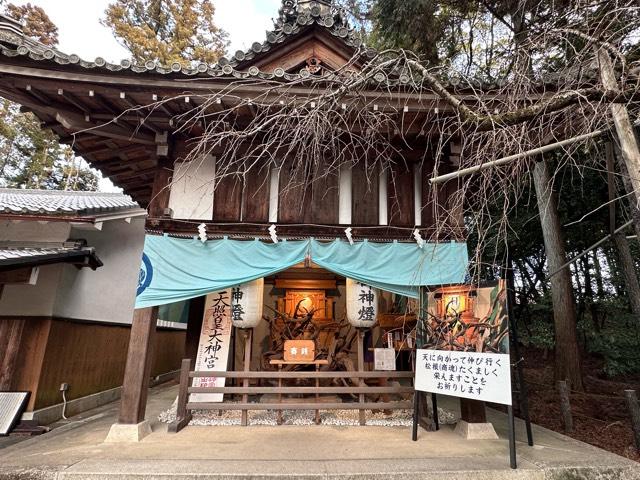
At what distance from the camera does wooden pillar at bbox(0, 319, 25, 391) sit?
6238 millimetres

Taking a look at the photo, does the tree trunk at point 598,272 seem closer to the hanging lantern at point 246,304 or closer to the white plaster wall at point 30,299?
the hanging lantern at point 246,304

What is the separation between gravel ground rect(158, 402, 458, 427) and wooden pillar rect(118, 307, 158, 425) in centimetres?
119

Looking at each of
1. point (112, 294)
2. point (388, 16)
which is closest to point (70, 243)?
point (112, 294)

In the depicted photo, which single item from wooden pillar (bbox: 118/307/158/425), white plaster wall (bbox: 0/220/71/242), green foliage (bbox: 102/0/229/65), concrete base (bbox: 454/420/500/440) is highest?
green foliage (bbox: 102/0/229/65)

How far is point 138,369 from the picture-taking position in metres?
4.98

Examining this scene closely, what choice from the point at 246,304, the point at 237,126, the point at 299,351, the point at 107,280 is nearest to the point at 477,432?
the point at 299,351

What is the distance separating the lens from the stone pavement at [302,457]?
3668 mm

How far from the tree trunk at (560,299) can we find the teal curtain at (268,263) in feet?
13.2

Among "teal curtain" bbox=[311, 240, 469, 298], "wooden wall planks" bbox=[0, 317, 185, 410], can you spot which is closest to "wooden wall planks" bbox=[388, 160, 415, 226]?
"teal curtain" bbox=[311, 240, 469, 298]

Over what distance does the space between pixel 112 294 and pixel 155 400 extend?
2820mm

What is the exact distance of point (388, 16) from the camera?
29.5 ft

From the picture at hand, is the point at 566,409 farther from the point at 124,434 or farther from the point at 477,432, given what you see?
the point at 124,434

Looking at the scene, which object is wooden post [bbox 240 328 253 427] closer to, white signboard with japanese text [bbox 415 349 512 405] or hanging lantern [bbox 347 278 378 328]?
hanging lantern [bbox 347 278 378 328]

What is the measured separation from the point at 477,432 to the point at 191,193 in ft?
19.1
